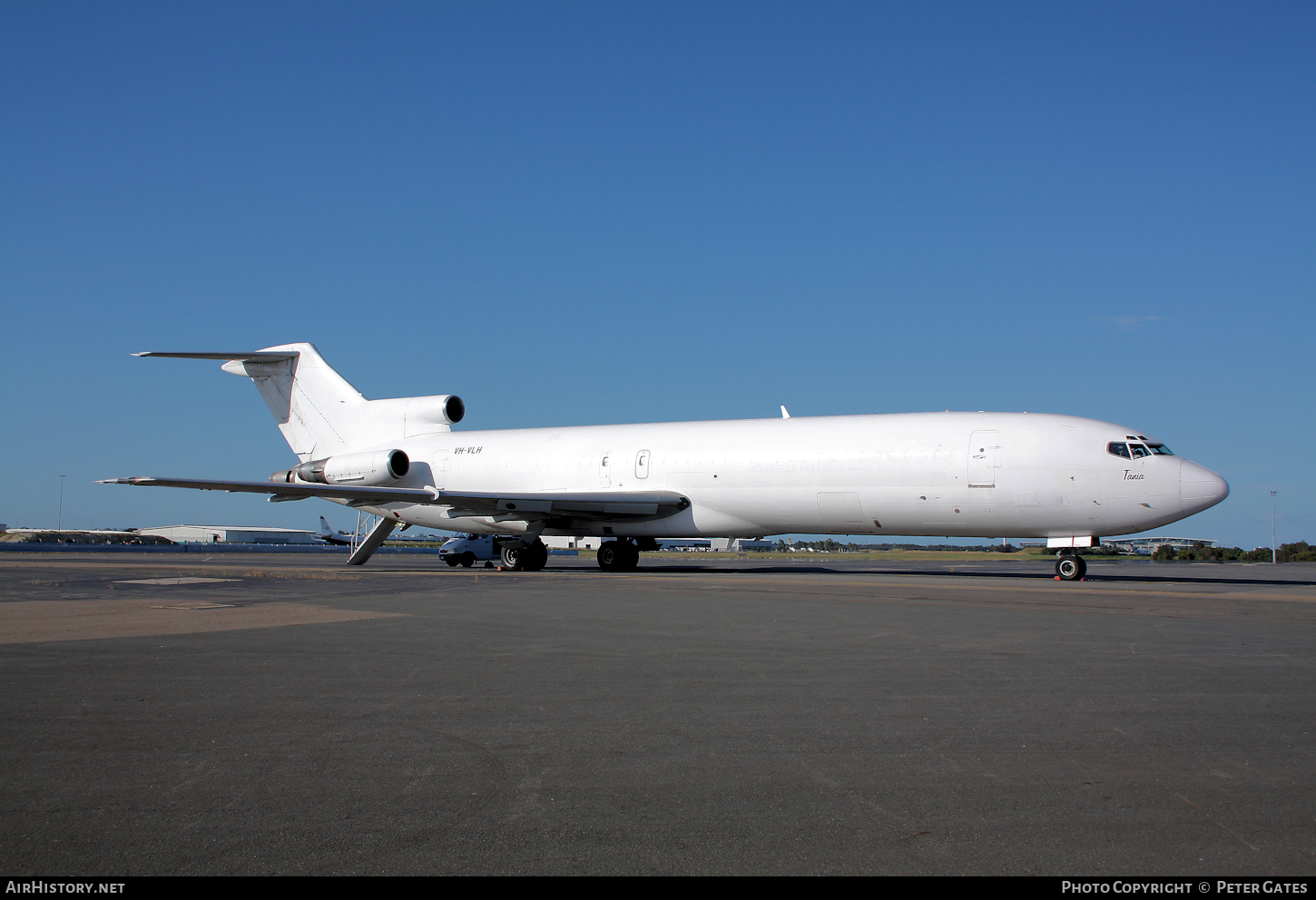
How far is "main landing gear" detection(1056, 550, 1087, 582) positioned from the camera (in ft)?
74.9

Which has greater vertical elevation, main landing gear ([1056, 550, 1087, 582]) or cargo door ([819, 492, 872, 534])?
cargo door ([819, 492, 872, 534])

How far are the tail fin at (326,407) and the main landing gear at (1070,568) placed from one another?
70.0 feet

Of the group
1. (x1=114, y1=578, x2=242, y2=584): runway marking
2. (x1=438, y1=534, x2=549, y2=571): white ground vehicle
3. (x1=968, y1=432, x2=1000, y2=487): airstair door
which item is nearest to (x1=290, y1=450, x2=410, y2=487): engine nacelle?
(x1=438, y1=534, x2=549, y2=571): white ground vehicle

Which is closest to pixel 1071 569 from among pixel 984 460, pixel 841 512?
pixel 984 460

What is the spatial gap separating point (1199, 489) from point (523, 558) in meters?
18.5

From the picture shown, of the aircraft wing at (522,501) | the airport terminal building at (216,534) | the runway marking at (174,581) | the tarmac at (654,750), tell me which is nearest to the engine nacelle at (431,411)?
the aircraft wing at (522,501)

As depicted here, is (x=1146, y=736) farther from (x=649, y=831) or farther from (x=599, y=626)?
(x=599, y=626)

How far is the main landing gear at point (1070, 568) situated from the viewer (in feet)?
74.9

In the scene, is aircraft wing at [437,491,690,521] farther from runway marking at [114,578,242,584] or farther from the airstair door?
the airstair door

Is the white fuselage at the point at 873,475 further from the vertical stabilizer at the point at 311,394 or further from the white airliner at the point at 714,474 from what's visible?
the vertical stabilizer at the point at 311,394

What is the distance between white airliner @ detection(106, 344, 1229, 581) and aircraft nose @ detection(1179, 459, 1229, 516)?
30 millimetres

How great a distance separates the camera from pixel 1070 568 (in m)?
23.0

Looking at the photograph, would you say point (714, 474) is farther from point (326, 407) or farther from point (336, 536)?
point (336, 536)

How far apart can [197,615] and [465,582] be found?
877 centimetres
